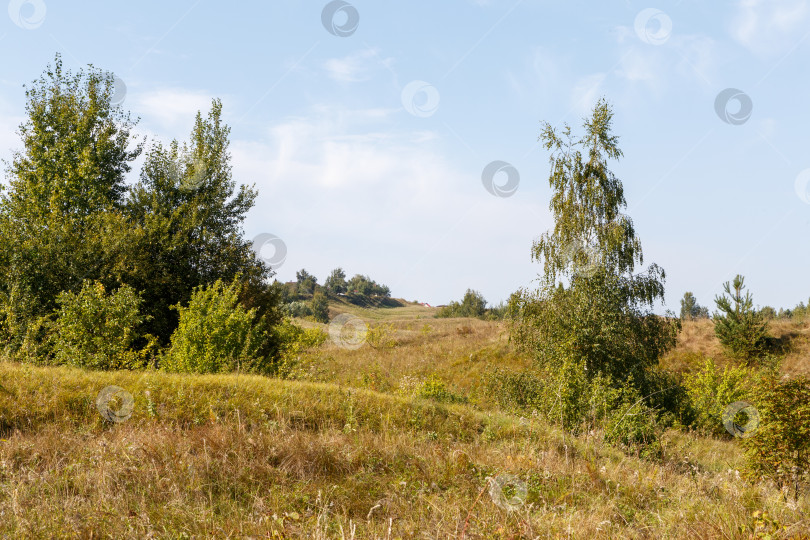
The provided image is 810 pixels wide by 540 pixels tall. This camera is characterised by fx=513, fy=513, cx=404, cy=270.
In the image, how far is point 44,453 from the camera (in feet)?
20.7

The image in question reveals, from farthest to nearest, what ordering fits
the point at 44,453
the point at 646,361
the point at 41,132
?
the point at 41,132 → the point at 646,361 → the point at 44,453

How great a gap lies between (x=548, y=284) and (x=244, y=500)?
55.0ft

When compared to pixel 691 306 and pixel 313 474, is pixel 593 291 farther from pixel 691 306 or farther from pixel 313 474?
pixel 691 306

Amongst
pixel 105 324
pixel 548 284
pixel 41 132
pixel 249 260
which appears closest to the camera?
pixel 105 324

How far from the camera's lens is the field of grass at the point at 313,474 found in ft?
14.8

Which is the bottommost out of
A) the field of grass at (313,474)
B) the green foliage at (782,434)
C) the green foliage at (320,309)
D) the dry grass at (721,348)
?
the field of grass at (313,474)

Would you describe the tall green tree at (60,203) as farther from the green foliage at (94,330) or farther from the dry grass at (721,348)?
the dry grass at (721,348)

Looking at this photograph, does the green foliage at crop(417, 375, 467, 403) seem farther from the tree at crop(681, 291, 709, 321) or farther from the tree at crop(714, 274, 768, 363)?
the tree at crop(681, 291, 709, 321)

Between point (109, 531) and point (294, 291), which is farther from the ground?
point (294, 291)

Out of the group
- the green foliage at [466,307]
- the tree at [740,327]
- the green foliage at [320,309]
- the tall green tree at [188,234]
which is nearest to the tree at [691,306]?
the green foliage at [466,307]

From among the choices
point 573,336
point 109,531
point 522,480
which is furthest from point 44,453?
point 573,336

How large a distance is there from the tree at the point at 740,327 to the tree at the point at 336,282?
112591mm

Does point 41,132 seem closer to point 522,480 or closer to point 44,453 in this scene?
point 44,453

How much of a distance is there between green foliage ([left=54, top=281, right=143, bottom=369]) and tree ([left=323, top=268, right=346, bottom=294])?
4721 inches
